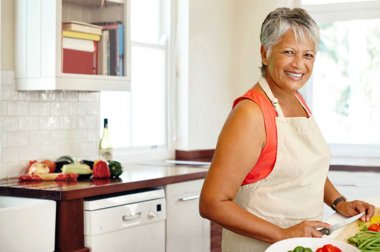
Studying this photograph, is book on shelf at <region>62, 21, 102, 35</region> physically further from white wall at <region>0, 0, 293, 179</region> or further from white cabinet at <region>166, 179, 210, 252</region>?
white cabinet at <region>166, 179, 210, 252</region>

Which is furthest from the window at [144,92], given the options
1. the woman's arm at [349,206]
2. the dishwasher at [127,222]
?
the woman's arm at [349,206]

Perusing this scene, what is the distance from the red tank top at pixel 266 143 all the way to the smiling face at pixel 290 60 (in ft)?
0.30

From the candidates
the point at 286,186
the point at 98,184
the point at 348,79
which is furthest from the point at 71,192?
the point at 348,79

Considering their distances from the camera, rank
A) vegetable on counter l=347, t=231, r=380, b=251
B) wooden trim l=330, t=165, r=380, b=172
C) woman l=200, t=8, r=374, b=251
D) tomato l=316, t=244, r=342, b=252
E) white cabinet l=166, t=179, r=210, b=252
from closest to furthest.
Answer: tomato l=316, t=244, r=342, b=252 < vegetable on counter l=347, t=231, r=380, b=251 < woman l=200, t=8, r=374, b=251 < white cabinet l=166, t=179, r=210, b=252 < wooden trim l=330, t=165, r=380, b=172

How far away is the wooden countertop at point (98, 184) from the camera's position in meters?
3.28

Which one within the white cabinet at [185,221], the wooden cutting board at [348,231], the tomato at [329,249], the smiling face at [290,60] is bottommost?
the white cabinet at [185,221]

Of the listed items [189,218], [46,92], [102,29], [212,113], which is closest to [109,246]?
[189,218]

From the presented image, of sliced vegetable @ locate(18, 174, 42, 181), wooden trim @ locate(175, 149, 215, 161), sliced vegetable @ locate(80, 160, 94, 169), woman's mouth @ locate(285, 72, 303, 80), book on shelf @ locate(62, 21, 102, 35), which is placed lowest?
sliced vegetable @ locate(18, 174, 42, 181)

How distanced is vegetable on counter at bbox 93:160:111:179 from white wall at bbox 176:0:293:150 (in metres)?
1.54

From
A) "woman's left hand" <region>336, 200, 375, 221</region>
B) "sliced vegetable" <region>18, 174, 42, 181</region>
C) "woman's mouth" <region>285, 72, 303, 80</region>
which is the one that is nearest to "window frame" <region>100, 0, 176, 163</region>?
"sliced vegetable" <region>18, 174, 42, 181</region>

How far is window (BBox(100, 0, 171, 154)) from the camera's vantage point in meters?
4.80

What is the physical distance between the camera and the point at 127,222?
11.9 feet

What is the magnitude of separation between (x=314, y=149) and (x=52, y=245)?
1.45 m

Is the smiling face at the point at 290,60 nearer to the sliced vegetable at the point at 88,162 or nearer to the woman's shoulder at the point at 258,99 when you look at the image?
the woman's shoulder at the point at 258,99
